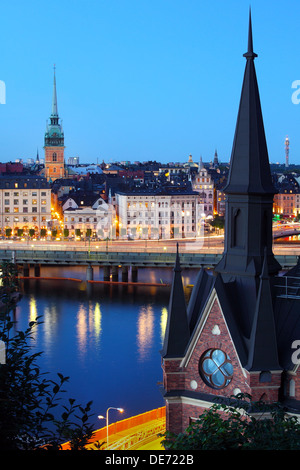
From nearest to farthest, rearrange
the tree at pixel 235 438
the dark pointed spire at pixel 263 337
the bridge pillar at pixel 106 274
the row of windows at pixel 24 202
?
the tree at pixel 235 438 → the dark pointed spire at pixel 263 337 → the bridge pillar at pixel 106 274 → the row of windows at pixel 24 202

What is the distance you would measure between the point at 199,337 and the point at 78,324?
23928 mm

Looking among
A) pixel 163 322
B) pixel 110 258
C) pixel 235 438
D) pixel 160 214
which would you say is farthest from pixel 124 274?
pixel 235 438

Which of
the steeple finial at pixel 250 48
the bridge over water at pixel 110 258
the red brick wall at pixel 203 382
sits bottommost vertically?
the bridge over water at pixel 110 258

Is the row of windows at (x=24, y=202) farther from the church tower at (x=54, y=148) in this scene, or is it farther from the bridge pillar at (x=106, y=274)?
the church tower at (x=54, y=148)

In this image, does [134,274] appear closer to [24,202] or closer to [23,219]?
[23,219]

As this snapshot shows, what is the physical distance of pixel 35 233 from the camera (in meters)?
76.5

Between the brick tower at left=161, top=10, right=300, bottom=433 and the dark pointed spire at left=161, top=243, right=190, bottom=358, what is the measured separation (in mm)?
18

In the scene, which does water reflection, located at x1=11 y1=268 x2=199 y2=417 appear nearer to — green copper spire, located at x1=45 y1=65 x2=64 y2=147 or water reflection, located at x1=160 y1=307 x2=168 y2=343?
water reflection, located at x1=160 y1=307 x2=168 y2=343

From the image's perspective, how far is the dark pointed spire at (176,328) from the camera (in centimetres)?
1234

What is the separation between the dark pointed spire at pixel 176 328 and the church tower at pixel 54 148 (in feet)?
349

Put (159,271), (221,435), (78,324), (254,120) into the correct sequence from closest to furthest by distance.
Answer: (221,435)
(254,120)
(78,324)
(159,271)

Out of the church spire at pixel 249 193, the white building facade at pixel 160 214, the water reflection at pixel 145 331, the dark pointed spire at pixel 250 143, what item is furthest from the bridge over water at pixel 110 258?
the dark pointed spire at pixel 250 143
